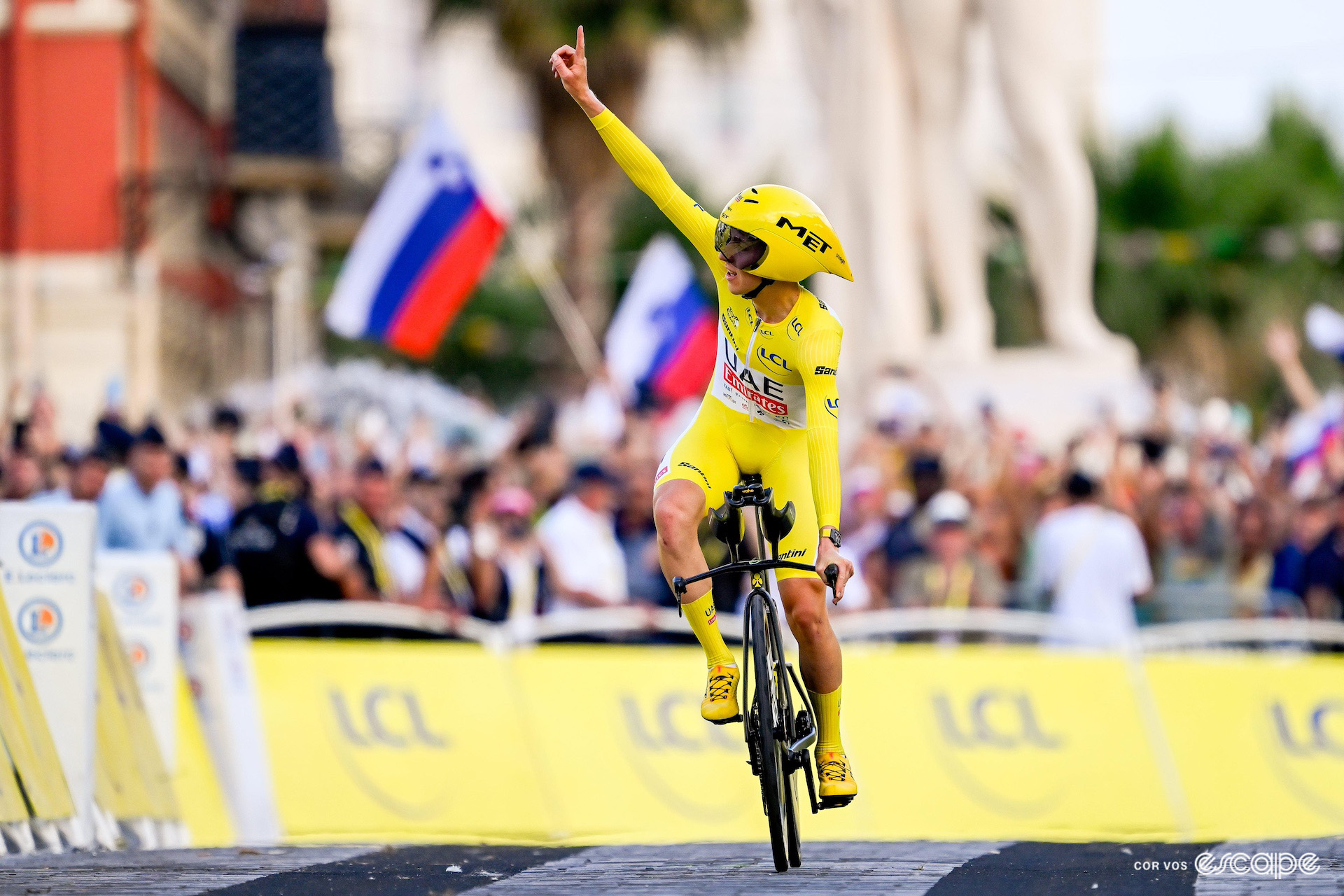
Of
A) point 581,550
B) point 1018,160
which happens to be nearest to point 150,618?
point 581,550

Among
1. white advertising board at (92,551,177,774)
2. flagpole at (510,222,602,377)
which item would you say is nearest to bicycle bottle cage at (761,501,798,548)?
white advertising board at (92,551,177,774)

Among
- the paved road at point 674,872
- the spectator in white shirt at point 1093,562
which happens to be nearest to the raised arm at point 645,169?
the paved road at point 674,872

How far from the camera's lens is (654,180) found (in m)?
7.78

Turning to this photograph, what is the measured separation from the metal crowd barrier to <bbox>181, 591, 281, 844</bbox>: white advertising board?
76cm

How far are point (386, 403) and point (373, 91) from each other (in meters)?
47.3

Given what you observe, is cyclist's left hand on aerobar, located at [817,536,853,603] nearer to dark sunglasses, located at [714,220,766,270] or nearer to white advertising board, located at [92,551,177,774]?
dark sunglasses, located at [714,220,766,270]

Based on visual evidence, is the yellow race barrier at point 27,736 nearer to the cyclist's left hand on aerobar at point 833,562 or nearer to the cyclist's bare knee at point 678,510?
the cyclist's bare knee at point 678,510

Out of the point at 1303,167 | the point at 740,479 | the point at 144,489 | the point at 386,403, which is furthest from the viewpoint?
the point at 1303,167

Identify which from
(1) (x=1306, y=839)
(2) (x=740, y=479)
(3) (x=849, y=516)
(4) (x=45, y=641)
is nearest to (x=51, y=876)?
(4) (x=45, y=641)

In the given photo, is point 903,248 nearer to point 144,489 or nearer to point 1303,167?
point 144,489

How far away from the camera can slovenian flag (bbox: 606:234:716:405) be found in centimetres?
1752

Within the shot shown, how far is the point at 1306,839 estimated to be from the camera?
332 inches

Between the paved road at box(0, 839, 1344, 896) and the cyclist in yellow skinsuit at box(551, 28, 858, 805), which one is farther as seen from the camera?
the cyclist in yellow skinsuit at box(551, 28, 858, 805)

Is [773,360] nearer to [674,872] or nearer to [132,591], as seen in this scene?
[674,872]
